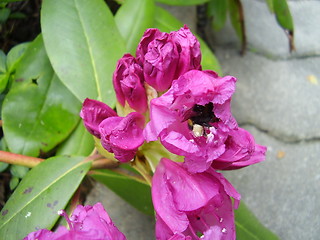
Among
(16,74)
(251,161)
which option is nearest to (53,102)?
(16,74)

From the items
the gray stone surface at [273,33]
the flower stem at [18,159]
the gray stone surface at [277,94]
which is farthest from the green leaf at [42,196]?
the gray stone surface at [273,33]

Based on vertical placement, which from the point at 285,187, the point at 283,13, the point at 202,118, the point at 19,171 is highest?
the point at 202,118

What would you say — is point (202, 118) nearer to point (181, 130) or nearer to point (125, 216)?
point (181, 130)

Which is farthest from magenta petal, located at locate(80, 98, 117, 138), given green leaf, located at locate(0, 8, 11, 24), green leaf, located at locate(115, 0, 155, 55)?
green leaf, located at locate(0, 8, 11, 24)

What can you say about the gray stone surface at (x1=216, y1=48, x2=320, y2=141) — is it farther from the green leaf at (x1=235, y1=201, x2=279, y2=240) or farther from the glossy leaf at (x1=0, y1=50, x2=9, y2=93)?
the glossy leaf at (x1=0, y1=50, x2=9, y2=93)

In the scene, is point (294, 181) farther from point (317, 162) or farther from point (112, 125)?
point (112, 125)

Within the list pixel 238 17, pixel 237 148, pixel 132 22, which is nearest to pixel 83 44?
pixel 132 22

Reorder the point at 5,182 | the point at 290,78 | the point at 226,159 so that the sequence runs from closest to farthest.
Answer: the point at 226,159 < the point at 5,182 < the point at 290,78
